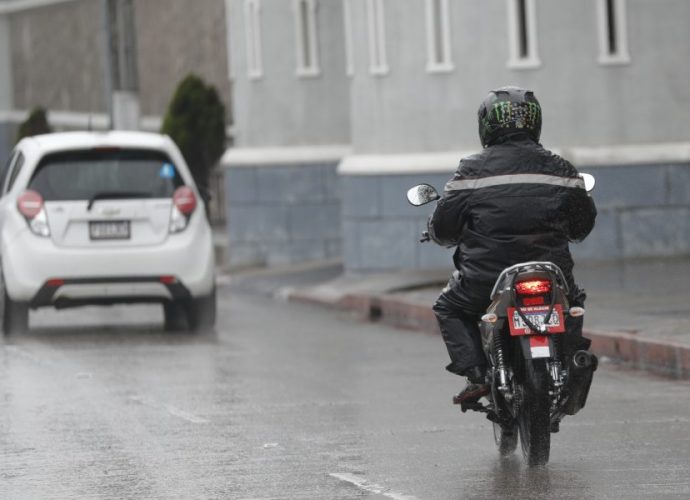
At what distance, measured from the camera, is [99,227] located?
55.7ft

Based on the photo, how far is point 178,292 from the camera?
17203 millimetres

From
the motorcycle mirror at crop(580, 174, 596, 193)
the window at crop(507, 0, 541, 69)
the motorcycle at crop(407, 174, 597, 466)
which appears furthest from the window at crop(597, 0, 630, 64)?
the motorcycle at crop(407, 174, 597, 466)

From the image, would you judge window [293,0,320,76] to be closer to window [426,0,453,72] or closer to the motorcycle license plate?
window [426,0,453,72]

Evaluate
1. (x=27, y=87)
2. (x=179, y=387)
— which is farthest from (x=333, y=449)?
(x=27, y=87)

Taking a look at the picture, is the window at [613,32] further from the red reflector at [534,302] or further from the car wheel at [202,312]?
the red reflector at [534,302]

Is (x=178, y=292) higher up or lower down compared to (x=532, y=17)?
lower down

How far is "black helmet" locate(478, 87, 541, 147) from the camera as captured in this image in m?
9.67

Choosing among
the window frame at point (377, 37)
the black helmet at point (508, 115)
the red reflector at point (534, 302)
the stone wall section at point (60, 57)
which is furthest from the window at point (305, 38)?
the stone wall section at point (60, 57)

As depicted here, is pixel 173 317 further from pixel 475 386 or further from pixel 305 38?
pixel 305 38

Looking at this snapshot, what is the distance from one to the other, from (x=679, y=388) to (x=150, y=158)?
19.8 ft

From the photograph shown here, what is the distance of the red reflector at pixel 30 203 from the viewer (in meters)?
16.8

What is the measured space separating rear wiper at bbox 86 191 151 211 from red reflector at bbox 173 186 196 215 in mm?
241

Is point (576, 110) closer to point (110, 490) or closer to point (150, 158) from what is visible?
point (150, 158)

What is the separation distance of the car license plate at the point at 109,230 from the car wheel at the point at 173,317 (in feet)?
3.88
